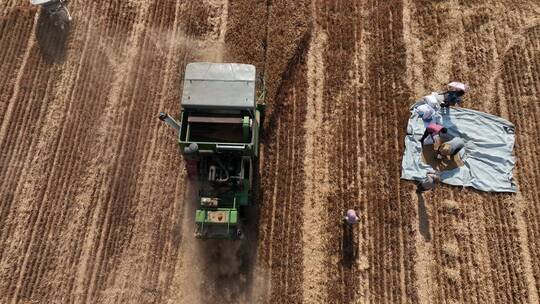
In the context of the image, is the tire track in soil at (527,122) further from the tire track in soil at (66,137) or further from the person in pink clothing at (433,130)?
the tire track in soil at (66,137)

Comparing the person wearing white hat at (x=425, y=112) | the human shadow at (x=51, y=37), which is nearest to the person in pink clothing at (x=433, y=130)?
the person wearing white hat at (x=425, y=112)

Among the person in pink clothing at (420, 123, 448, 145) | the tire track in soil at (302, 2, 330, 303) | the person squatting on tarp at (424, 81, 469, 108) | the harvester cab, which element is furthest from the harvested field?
the person in pink clothing at (420, 123, 448, 145)

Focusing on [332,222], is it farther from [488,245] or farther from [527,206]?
[527,206]

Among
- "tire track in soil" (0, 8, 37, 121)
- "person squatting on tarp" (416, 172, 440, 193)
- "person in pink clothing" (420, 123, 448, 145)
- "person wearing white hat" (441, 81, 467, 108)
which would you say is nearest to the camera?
"person squatting on tarp" (416, 172, 440, 193)

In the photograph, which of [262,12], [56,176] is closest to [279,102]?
[262,12]

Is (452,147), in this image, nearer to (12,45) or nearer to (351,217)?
(351,217)

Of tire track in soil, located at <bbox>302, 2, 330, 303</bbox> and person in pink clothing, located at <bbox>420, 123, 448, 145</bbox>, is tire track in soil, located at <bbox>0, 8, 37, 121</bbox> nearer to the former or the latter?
tire track in soil, located at <bbox>302, 2, 330, 303</bbox>

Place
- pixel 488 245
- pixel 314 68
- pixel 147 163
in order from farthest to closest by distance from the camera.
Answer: pixel 314 68, pixel 147 163, pixel 488 245
